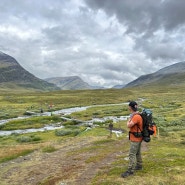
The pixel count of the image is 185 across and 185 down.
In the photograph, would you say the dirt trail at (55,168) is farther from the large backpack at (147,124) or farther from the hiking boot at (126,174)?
the large backpack at (147,124)

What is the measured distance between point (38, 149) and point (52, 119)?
40.7 meters

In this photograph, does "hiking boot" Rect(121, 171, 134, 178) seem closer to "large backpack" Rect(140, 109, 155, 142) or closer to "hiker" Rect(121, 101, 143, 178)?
"hiker" Rect(121, 101, 143, 178)

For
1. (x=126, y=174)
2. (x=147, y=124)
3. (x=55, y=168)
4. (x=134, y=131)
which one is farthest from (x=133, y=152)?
(x=55, y=168)

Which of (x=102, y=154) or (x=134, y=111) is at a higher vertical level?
(x=134, y=111)

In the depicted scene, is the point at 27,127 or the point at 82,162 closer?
the point at 82,162

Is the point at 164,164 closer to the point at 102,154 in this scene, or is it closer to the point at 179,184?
the point at 179,184

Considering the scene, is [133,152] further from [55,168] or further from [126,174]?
[55,168]

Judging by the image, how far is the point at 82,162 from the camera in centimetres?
2180

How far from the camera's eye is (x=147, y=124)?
15.4 metres

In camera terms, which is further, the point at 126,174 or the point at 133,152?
the point at 126,174

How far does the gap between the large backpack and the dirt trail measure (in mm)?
4376

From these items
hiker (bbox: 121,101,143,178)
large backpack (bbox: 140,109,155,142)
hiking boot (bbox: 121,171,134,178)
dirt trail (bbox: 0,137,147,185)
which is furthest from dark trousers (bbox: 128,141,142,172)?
dirt trail (bbox: 0,137,147,185)

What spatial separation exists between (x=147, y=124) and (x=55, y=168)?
911 cm

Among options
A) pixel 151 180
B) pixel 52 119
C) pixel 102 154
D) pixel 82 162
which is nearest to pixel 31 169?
pixel 82 162
